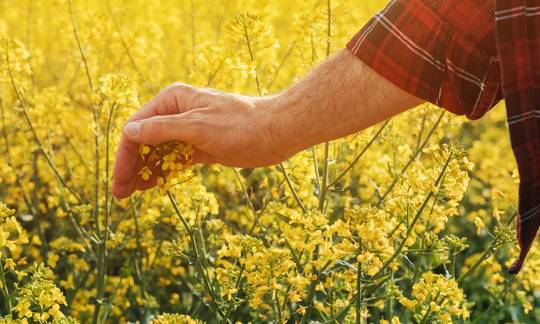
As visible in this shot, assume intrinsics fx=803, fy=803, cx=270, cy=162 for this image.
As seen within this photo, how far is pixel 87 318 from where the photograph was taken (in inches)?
120

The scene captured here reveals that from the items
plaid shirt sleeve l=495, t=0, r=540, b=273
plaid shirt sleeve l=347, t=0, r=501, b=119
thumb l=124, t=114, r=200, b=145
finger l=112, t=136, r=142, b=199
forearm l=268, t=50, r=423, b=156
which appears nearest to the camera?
plaid shirt sleeve l=495, t=0, r=540, b=273

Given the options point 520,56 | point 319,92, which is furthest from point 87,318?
point 520,56

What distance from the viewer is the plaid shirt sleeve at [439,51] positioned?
163 cm

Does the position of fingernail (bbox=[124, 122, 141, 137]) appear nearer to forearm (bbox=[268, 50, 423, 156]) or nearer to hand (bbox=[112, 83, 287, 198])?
hand (bbox=[112, 83, 287, 198])

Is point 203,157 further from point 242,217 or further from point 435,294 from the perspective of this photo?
point 242,217

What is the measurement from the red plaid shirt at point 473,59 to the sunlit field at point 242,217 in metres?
0.30

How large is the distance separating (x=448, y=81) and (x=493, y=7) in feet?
0.59

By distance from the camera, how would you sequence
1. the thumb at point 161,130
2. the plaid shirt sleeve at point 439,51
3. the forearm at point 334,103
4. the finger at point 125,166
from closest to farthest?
the plaid shirt sleeve at point 439,51, the forearm at point 334,103, the thumb at point 161,130, the finger at point 125,166

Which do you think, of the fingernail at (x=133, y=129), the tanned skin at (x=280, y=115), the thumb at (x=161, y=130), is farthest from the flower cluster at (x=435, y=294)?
the fingernail at (x=133, y=129)

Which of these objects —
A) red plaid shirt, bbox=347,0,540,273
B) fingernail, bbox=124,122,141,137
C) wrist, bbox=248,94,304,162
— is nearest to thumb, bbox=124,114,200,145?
fingernail, bbox=124,122,141,137

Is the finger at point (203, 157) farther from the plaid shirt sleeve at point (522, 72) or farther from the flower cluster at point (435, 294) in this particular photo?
the plaid shirt sleeve at point (522, 72)

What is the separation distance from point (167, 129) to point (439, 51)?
0.65 m

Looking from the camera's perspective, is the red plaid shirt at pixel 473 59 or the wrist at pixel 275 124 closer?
the red plaid shirt at pixel 473 59

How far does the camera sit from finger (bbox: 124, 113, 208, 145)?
1871 millimetres
